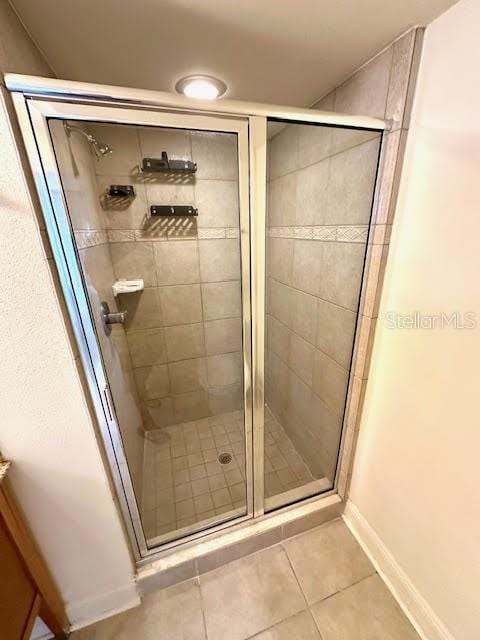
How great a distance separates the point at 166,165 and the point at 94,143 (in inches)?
18.3

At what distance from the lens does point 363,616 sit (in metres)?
1.07

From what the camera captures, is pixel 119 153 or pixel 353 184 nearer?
pixel 353 184

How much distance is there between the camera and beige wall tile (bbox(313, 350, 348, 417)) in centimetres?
130

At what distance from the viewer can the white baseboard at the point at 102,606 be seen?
104 centimetres

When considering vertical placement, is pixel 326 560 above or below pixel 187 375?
below

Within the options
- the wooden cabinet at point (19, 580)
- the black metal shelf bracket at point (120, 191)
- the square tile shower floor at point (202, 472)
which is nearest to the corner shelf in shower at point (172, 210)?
the black metal shelf bracket at point (120, 191)

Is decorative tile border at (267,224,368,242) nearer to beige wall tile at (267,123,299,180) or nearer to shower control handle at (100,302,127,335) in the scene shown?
beige wall tile at (267,123,299,180)

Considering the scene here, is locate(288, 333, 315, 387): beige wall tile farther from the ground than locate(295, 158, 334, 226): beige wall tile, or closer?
closer

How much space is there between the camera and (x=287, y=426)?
5.98 feet

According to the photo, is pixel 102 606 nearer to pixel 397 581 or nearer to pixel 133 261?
pixel 397 581

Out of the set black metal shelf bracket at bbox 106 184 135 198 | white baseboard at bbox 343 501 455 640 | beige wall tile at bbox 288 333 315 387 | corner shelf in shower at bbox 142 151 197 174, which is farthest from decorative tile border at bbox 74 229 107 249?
white baseboard at bbox 343 501 455 640

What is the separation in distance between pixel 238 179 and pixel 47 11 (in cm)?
65

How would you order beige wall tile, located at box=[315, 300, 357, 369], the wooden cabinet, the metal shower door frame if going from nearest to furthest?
1. the metal shower door frame
2. the wooden cabinet
3. beige wall tile, located at box=[315, 300, 357, 369]

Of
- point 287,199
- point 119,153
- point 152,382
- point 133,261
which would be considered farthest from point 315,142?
point 152,382
